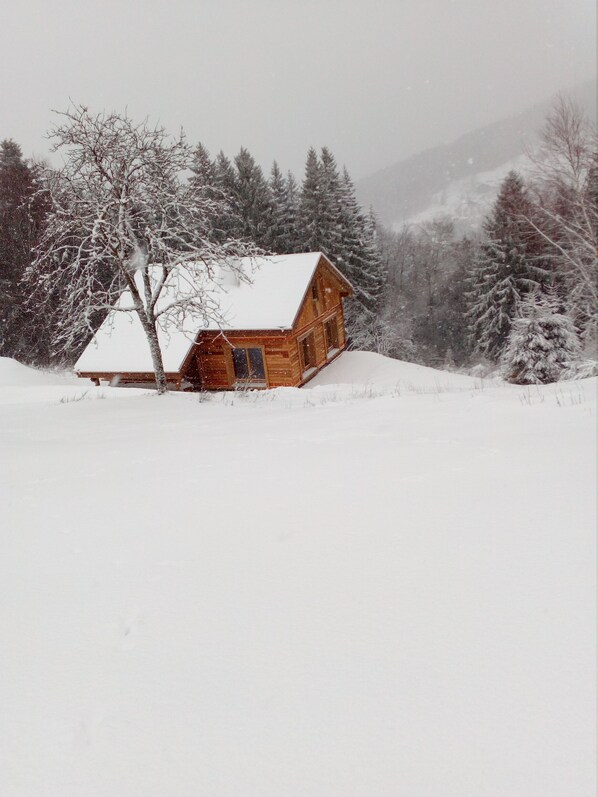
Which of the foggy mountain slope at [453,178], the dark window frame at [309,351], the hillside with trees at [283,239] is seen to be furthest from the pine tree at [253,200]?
the foggy mountain slope at [453,178]

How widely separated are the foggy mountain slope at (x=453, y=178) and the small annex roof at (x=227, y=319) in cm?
7628

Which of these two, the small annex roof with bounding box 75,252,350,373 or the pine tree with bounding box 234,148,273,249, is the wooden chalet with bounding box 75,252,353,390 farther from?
the pine tree with bounding box 234,148,273,249

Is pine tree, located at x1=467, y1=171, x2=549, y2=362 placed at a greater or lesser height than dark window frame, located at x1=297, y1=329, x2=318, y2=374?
greater

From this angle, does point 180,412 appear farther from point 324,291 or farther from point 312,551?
point 324,291

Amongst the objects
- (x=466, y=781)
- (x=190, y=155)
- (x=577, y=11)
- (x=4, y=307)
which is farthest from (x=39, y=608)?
(x=577, y=11)

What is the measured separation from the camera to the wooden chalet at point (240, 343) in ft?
59.6

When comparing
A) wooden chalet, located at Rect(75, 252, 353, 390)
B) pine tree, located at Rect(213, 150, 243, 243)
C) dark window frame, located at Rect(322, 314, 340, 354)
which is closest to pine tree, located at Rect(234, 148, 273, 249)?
pine tree, located at Rect(213, 150, 243, 243)

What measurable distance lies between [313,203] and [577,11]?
16099 mm

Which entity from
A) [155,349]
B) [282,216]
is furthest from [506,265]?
[155,349]

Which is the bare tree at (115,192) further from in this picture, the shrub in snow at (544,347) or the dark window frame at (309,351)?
the shrub in snow at (544,347)

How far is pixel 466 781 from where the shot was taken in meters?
A: 1.53

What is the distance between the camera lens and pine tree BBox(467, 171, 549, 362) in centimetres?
2892

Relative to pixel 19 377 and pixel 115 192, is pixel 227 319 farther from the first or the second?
pixel 19 377

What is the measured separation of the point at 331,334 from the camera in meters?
24.2
